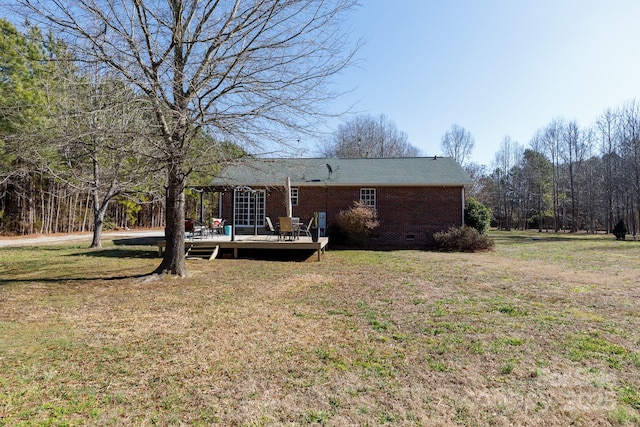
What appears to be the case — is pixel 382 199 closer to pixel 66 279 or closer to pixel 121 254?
pixel 121 254

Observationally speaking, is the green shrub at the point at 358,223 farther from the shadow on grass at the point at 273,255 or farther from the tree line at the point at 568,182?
the tree line at the point at 568,182

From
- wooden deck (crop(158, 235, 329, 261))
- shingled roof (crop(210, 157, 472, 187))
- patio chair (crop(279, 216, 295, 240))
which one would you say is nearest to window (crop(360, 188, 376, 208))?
shingled roof (crop(210, 157, 472, 187))

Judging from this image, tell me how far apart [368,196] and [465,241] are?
4936 millimetres

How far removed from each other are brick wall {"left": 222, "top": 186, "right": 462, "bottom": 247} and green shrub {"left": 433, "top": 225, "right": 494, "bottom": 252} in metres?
1.24

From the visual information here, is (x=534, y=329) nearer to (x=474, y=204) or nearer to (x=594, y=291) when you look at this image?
(x=594, y=291)

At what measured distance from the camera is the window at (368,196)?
1783 centimetres

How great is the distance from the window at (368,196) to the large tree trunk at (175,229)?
1072cm

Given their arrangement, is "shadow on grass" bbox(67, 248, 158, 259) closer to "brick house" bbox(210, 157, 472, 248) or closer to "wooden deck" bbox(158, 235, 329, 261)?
"wooden deck" bbox(158, 235, 329, 261)

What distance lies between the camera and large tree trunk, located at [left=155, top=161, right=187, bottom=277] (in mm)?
8219

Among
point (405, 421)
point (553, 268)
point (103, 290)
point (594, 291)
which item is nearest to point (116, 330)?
point (103, 290)

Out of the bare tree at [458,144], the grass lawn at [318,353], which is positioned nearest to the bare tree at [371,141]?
the bare tree at [458,144]

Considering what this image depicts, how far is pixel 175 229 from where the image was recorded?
8.41m

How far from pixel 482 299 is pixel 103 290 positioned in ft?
23.7

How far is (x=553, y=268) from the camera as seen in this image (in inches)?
414
